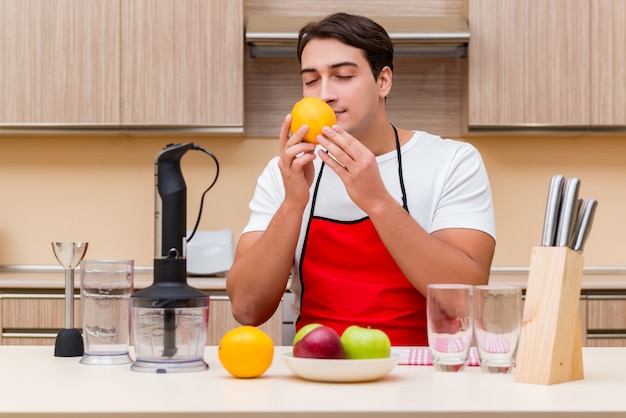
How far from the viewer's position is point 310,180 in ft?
6.42

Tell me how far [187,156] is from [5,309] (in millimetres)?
987

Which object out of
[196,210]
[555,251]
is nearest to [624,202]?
[196,210]

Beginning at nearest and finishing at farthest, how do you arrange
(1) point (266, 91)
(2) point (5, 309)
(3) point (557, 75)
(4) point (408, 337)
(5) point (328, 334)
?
(5) point (328, 334) → (4) point (408, 337) → (2) point (5, 309) → (3) point (557, 75) → (1) point (266, 91)

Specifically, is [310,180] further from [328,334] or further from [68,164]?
[68,164]

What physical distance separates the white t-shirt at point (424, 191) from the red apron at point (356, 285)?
0.10 feet

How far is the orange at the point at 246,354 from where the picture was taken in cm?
127

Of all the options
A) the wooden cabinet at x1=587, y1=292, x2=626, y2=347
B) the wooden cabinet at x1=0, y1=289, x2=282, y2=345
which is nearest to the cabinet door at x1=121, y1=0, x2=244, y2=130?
the wooden cabinet at x1=0, y1=289, x2=282, y2=345

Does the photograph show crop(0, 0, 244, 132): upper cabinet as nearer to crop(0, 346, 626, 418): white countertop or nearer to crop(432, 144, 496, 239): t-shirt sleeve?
crop(432, 144, 496, 239): t-shirt sleeve

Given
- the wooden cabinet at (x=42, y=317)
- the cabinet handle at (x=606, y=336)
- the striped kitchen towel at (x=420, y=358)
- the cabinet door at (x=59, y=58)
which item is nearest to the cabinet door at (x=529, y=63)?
the cabinet handle at (x=606, y=336)

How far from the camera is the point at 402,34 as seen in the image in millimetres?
3293

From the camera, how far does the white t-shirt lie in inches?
78.4

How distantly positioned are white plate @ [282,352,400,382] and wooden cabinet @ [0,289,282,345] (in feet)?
6.30

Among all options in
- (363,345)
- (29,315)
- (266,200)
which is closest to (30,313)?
(29,315)

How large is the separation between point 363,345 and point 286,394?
0.15 m
